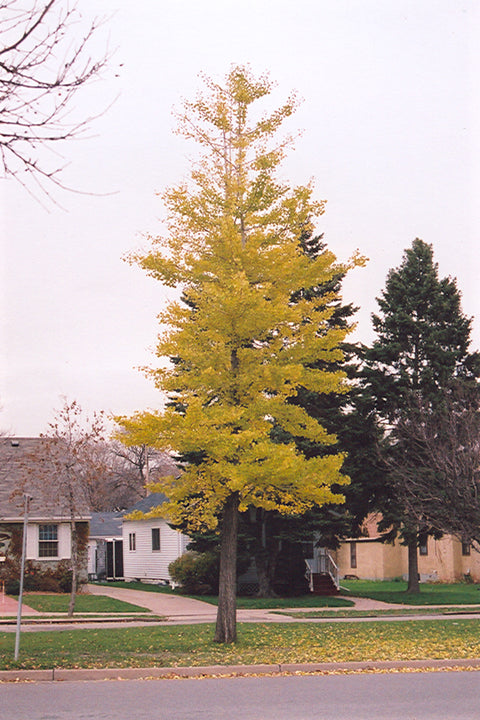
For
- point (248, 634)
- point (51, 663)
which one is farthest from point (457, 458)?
point (51, 663)

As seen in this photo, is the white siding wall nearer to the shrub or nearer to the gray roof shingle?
the shrub

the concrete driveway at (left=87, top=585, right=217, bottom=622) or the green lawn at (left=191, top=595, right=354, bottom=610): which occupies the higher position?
the concrete driveway at (left=87, top=585, right=217, bottom=622)

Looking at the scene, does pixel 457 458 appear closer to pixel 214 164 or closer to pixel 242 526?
pixel 242 526

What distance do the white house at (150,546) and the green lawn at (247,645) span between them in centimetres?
1830

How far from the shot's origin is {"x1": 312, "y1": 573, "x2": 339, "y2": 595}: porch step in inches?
1534

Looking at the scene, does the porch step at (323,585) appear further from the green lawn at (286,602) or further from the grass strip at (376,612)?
the grass strip at (376,612)

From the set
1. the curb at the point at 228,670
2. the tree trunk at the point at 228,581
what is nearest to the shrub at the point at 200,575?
Answer: the tree trunk at the point at 228,581

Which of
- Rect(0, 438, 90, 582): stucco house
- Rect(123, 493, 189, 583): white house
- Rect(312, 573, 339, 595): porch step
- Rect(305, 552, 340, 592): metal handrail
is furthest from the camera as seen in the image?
Rect(123, 493, 189, 583): white house

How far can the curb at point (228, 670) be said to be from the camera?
13422 millimetres

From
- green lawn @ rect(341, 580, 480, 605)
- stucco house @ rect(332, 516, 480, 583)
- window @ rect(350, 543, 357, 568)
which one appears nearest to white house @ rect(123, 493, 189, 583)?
green lawn @ rect(341, 580, 480, 605)

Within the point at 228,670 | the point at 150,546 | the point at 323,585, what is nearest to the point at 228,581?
the point at 228,670

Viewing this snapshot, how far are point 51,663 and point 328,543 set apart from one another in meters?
23.9

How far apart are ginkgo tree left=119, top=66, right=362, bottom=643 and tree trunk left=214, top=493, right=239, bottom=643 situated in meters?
0.02

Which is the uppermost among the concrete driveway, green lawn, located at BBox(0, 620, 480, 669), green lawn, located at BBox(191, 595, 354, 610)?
green lawn, located at BBox(0, 620, 480, 669)
